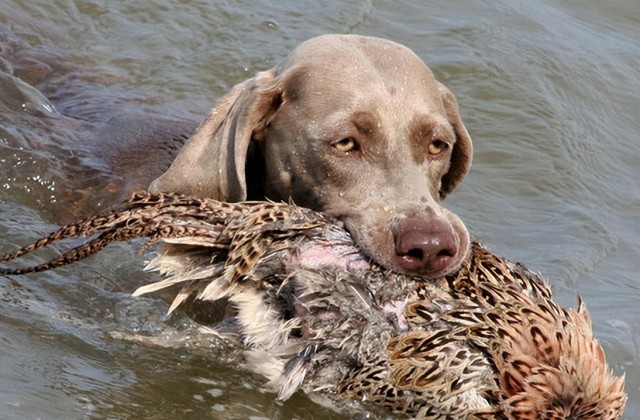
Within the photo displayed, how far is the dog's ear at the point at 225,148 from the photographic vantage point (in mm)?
5387

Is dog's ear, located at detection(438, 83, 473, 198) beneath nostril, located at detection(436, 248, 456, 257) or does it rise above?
beneath

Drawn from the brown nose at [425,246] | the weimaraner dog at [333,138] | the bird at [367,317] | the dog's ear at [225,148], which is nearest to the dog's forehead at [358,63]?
the weimaraner dog at [333,138]

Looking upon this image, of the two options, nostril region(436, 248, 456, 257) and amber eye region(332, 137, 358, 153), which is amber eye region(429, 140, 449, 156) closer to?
amber eye region(332, 137, 358, 153)

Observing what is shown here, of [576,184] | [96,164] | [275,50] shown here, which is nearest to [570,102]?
[576,184]

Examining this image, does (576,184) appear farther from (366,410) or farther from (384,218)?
(366,410)

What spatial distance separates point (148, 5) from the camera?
9727mm

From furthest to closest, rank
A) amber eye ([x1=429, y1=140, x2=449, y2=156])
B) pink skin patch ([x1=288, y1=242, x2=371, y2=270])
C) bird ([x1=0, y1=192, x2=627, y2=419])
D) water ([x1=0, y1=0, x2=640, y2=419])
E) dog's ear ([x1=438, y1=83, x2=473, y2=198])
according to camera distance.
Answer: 1. dog's ear ([x1=438, y1=83, x2=473, y2=198])
2. amber eye ([x1=429, y1=140, x2=449, y2=156])
3. water ([x1=0, y1=0, x2=640, y2=419])
4. pink skin patch ([x1=288, y1=242, x2=371, y2=270])
5. bird ([x1=0, y1=192, x2=627, y2=419])

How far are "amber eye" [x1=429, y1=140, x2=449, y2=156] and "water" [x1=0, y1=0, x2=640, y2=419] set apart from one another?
123 cm

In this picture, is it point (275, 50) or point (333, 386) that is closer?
point (333, 386)

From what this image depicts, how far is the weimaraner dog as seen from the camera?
17.0ft

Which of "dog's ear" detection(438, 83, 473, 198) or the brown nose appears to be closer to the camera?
the brown nose

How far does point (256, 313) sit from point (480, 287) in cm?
71

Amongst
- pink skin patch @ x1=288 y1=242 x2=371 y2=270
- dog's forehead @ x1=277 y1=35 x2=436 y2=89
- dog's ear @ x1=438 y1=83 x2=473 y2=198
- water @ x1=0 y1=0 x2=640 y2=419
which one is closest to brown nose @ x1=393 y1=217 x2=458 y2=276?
pink skin patch @ x1=288 y1=242 x2=371 y2=270

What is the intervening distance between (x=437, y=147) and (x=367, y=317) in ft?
5.12
